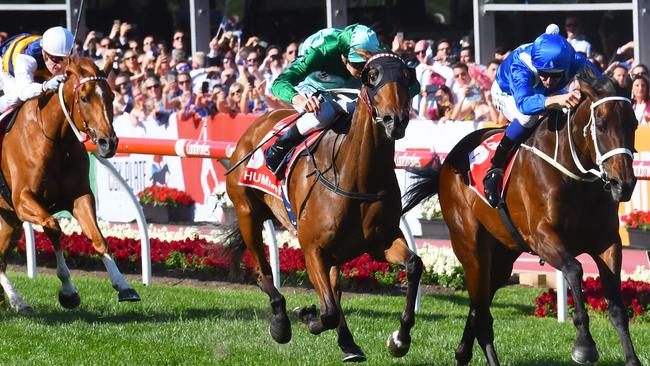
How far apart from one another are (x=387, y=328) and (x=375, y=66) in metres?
2.40

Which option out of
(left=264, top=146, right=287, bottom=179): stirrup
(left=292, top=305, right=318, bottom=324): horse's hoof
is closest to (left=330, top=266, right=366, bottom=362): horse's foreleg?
(left=292, top=305, right=318, bottom=324): horse's hoof

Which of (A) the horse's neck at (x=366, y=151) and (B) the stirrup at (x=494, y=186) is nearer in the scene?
(A) the horse's neck at (x=366, y=151)

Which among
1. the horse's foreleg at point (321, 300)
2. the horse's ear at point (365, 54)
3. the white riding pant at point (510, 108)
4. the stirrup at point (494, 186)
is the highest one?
the horse's ear at point (365, 54)

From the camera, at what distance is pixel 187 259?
10953 mm

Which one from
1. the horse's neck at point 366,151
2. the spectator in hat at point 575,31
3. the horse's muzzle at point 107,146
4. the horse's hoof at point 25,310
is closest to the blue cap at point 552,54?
the horse's neck at point 366,151

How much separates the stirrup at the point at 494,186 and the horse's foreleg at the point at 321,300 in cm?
96

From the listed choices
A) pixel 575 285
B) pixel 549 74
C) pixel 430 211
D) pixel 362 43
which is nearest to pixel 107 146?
pixel 362 43

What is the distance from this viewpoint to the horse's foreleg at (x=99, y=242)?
318 inches

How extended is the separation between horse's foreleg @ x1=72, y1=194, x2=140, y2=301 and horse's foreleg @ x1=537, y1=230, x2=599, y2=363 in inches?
106

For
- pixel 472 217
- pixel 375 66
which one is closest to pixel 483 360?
pixel 472 217

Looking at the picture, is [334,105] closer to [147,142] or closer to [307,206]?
[307,206]

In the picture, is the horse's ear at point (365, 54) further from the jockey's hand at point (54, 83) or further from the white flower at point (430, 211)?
the white flower at point (430, 211)

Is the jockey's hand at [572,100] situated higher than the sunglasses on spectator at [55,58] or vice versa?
the sunglasses on spectator at [55,58]

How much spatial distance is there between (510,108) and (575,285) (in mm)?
1277
